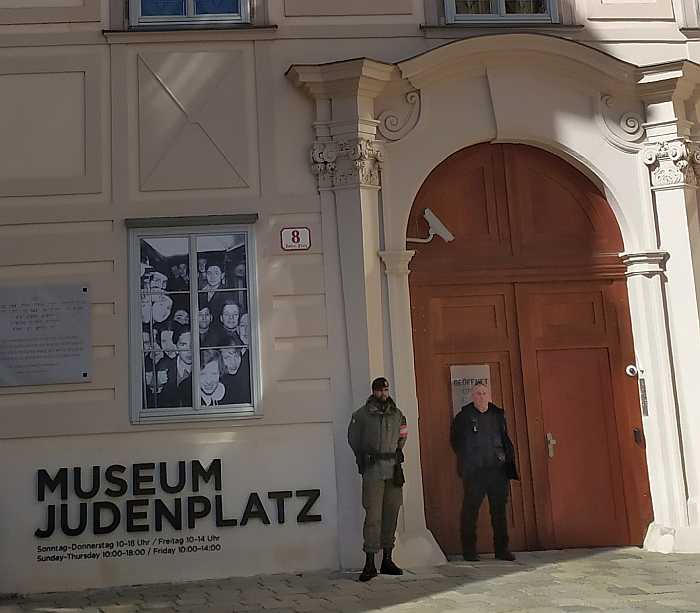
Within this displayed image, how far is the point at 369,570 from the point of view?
8047 mm

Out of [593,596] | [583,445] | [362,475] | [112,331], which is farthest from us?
[583,445]

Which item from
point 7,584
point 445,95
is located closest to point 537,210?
point 445,95

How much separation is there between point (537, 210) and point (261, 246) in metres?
2.94

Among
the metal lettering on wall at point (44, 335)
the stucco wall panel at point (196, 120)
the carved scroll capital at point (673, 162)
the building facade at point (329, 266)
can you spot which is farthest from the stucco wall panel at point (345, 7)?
the metal lettering on wall at point (44, 335)

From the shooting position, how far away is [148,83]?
931 cm

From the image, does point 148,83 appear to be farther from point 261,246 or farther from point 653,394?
point 653,394

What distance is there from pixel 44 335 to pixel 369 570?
373 cm

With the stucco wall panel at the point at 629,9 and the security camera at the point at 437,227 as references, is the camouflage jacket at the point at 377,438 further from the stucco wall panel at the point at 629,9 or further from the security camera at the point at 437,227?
the stucco wall panel at the point at 629,9

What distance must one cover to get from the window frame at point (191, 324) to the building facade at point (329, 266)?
0.8 inches

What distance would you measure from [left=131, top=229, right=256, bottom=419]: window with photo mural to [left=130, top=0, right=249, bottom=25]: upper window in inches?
88.2

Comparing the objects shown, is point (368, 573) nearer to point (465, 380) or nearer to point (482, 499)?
point (482, 499)

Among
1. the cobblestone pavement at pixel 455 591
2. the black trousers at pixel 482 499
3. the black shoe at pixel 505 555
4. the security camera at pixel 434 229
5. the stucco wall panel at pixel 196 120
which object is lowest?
the cobblestone pavement at pixel 455 591

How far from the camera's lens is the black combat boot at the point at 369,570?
26.3ft

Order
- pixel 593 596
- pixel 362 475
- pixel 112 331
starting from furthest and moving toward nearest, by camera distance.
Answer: pixel 112 331, pixel 362 475, pixel 593 596
